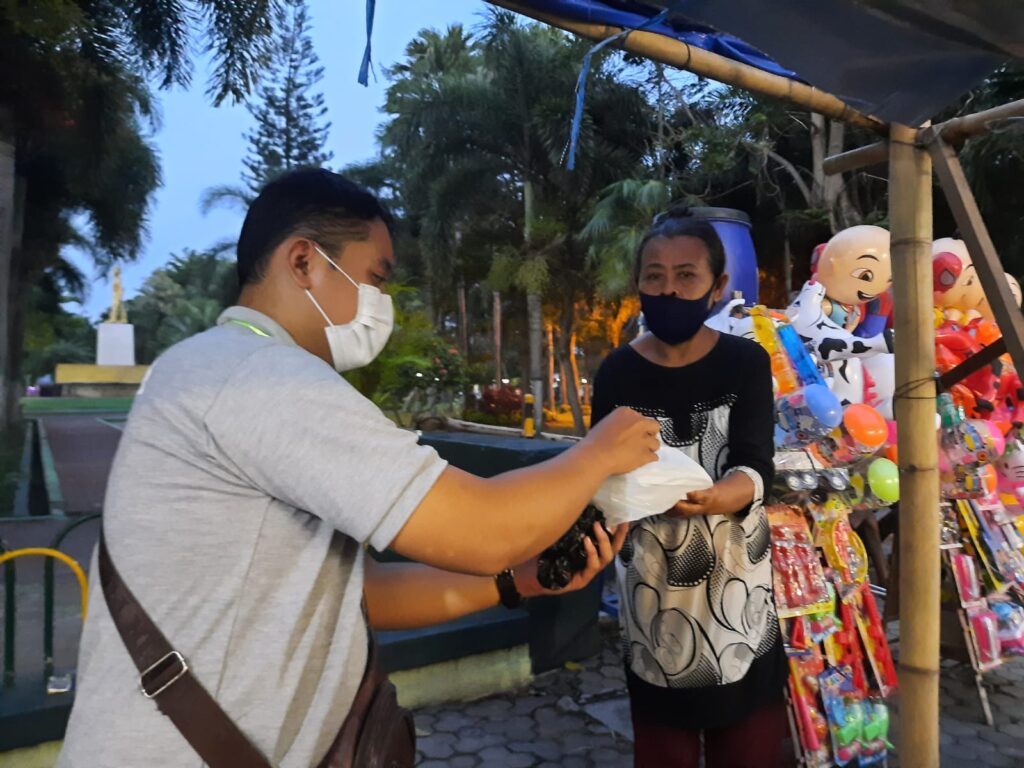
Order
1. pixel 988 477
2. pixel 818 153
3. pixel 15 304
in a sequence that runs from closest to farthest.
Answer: pixel 988 477 < pixel 818 153 < pixel 15 304

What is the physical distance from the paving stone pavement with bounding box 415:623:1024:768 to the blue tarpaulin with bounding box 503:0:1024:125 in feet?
8.45

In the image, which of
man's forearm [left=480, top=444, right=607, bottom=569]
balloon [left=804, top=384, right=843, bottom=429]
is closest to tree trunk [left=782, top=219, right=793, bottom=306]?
balloon [left=804, top=384, right=843, bottom=429]

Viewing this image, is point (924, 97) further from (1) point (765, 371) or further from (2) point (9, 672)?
(2) point (9, 672)

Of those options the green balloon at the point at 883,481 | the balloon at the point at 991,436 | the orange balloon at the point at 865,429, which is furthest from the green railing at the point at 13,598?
the balloon at the point at 991,436

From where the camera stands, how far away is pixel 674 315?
1900mm

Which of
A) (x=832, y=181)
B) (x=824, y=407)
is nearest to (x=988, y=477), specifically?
(x=824, y=407)

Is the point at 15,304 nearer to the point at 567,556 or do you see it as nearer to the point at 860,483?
the point at 860,483

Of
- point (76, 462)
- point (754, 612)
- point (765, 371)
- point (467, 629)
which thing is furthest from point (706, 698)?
point (76, 462)

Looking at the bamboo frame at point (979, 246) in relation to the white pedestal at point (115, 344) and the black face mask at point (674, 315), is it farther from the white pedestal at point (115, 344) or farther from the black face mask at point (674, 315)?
the white pedestal at point (115, 344)

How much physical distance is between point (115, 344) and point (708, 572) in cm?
4317

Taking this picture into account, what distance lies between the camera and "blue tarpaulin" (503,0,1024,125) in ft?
5.11

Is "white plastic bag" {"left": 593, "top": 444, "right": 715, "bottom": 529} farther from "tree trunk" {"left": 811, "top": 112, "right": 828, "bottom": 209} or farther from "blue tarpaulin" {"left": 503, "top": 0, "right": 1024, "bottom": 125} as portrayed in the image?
"tree trunk" {"left": 811, "top": 112, "right": 828, "bottom": 209}

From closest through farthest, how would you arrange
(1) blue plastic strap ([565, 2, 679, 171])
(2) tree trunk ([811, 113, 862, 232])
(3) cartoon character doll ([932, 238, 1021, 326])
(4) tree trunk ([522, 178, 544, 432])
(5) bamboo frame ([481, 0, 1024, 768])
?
1. (1) blue plastic strap ([565, 2, 679, 171])
2. (5) bamboo frame ([481, 0, 1024, 768])
3. (3) cartoon character doll ([932, 238, 1021, 326])
4. (2) tree trunk ([811, 113, 862, 232])
5. (4) tree trunk ([522, 178, 544, 432])

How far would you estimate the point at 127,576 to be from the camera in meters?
0.95
